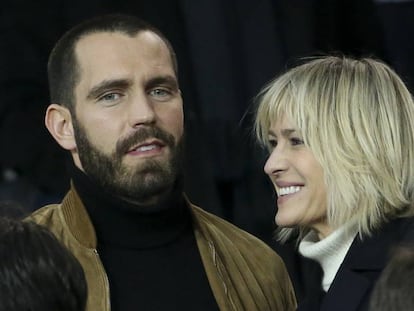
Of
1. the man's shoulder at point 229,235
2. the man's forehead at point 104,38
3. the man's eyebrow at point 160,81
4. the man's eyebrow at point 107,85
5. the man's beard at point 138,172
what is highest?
the man's forehead at point 104,38

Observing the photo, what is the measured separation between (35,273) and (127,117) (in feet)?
3.65

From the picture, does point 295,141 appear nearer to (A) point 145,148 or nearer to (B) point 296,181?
(B) point 296,181

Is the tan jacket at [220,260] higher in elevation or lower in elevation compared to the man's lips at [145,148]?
lower

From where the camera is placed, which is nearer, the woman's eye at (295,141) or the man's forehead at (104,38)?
the woman's eye at (295,141)

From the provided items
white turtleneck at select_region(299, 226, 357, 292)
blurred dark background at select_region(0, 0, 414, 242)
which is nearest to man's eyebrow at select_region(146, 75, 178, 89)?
white turtleneck at select_region(299, 226, 357, 292)

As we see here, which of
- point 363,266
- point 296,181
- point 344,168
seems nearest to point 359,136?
point 344,168

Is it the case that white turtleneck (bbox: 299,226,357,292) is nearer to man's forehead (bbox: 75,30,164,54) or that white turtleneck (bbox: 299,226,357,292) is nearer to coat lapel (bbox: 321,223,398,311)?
coat lapel (bbox: 321,223,398,311)

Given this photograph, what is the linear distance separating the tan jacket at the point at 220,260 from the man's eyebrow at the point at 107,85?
0.91 feet

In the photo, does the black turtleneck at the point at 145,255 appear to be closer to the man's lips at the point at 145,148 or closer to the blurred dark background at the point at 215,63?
the man's lips at the point at 145,148

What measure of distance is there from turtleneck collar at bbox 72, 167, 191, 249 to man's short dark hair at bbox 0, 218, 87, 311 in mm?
959

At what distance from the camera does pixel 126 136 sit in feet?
9.17

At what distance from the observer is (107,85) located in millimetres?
2826

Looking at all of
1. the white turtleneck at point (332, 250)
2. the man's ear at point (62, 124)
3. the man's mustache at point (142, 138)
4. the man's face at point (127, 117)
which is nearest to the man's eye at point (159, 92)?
the man's face at point (127, 117)

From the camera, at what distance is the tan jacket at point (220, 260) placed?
2.72 metres
